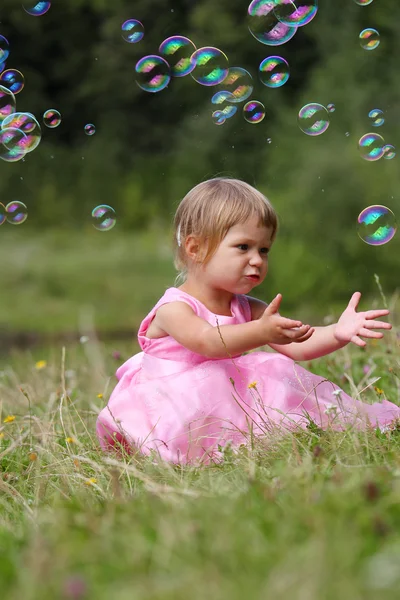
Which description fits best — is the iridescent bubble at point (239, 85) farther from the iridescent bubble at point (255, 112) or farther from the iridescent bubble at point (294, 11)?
the iridescent bubble at point (294, 11)

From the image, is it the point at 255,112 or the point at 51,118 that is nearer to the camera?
the point at 255,112

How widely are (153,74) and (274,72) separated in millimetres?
566

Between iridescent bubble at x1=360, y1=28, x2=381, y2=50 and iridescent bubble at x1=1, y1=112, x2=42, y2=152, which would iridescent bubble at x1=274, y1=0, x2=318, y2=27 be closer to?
iridescent bubble at x1=360, y1=28, x2=381, y2=50

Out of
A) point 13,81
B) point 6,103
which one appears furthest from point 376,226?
point 13,81

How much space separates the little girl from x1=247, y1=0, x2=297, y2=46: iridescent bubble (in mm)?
1227

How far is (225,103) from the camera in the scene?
4.02 meters

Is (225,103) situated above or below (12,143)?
above

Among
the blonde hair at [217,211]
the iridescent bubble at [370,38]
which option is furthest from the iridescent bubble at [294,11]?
the blonde hair at [217,211]

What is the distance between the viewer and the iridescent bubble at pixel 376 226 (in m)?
3.66

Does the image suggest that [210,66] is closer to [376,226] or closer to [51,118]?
[51,118]

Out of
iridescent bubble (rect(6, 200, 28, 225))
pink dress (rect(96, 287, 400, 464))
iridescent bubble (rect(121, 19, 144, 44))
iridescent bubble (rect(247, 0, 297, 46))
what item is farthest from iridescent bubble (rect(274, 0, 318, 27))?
pink dress (rect(96, 287, 400, 464))

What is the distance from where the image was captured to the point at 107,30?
17031 mm

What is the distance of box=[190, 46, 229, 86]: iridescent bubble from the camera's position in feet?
13.7

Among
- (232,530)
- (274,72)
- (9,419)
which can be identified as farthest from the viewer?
(274,72)
